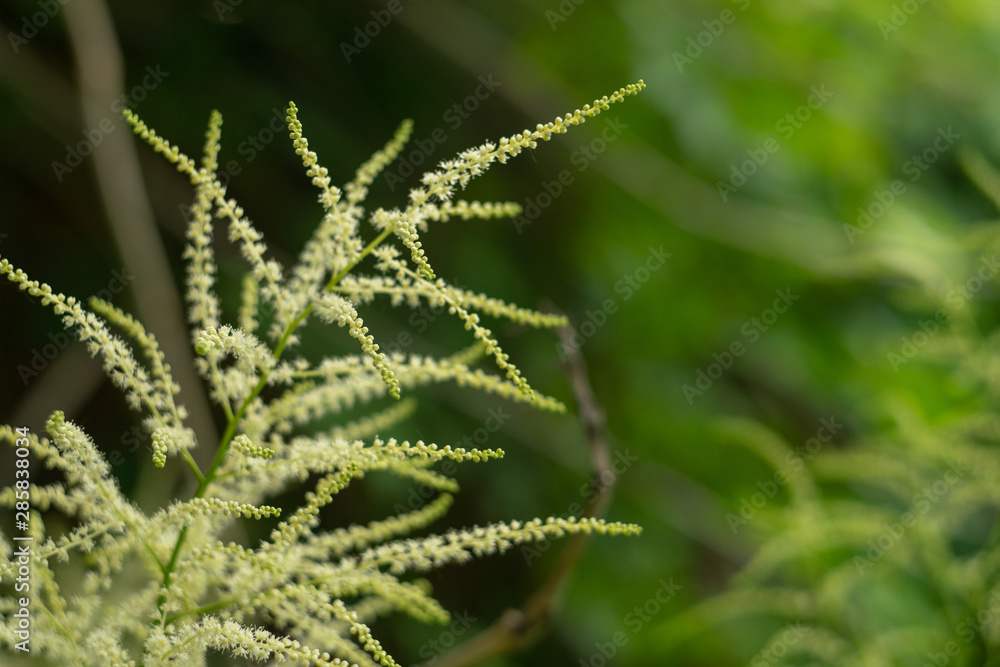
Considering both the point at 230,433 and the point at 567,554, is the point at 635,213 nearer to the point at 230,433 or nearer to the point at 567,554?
the point at 567,554

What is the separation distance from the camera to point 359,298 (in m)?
0.83

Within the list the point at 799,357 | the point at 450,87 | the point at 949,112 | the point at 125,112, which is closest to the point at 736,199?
the point at 799,357

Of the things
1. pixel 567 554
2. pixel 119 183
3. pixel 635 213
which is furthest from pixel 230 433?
pixel 635 213

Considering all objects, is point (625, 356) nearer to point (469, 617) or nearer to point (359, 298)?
point (469, 617)

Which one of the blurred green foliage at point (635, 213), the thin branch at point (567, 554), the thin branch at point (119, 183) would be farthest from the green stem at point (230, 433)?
the blurred green foliage at point (635, 213)

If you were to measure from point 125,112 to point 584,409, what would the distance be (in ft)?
2.09

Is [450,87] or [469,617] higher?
[450,87]

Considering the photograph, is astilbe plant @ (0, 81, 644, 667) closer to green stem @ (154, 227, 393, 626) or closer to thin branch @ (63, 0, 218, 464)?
green stem @ (154, 227, 393, 626)

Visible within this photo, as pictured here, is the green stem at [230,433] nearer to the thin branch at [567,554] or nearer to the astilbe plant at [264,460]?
the astilbe plant at [264,460]

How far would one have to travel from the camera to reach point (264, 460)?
0.77 meters

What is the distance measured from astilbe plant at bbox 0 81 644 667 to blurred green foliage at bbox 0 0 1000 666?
4.35 ft

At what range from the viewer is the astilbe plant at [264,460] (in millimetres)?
680

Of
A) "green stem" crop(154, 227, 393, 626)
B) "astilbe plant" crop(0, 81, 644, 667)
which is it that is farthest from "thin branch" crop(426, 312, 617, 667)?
"green stem" crop(154, 227, 393, 626)

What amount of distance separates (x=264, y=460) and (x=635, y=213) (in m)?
1.98
